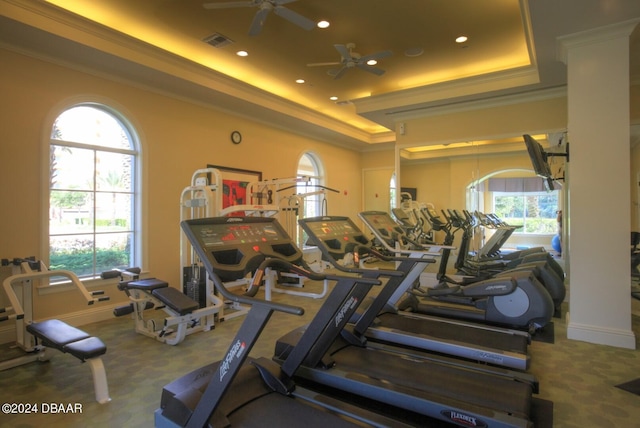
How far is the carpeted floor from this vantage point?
2.31m

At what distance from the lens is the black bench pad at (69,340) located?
242cm

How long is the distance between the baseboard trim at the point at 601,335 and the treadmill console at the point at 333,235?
229 cm

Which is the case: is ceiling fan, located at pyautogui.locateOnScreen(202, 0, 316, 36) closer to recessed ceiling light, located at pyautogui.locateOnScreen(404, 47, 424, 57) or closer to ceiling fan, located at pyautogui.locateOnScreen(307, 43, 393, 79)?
ceiling fan, located at pyautogui.locateOnScreen(307, 43, 393, 79)

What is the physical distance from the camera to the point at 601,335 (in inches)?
139

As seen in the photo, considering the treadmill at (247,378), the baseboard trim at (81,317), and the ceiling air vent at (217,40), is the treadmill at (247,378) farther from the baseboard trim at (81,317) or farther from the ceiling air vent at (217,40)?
the ceiling air vent at (217,40)

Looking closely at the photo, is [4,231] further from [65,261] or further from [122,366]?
[122,366]

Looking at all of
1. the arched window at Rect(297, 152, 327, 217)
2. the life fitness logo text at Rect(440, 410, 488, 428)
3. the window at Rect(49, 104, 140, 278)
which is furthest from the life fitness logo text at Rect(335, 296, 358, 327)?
the arched window at Rect(297, 152, 327, 217)

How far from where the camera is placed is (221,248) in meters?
1.98

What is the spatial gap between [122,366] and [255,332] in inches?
84.8

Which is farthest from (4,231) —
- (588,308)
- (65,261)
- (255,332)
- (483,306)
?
(588,308)

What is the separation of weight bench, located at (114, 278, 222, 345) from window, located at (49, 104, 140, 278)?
1.06 meters

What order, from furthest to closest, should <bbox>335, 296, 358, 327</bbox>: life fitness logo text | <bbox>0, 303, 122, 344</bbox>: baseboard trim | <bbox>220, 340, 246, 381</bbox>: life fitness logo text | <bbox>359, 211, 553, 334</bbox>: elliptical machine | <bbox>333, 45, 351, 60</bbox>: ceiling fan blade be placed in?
<bbox>333, 45, 351, 60</bbox>: ceiling fan blade, <bbox>0, 303, 122, 344</bbox>: baseboard trim, <bbox>359, 211, 553, 334</bbox>: elliptical machine, <bbox>335, 296, 358, 327</bbox>: life fitness logo text, <bbox>220, 340, 246, 381</bbox>: life fitness logo text

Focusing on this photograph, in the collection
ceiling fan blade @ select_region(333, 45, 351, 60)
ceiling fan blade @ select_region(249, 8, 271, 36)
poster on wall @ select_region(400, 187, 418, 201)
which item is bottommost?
poster on wall @ select_region(400, 187, 418, 201)

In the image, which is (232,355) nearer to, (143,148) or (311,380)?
(311,380)
